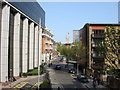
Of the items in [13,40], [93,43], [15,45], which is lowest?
[15,45]

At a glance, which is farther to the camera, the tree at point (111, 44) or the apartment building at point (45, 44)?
the apartment building at point (45, 44)

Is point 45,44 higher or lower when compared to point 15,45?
higher

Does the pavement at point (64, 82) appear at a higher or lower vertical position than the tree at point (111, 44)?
lower

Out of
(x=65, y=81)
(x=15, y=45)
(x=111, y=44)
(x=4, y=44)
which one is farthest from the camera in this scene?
(x=15, y=45)

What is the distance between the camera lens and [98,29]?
53.7m

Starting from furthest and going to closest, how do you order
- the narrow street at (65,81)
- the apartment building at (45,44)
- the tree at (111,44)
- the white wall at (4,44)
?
the apartment building at (45,44) → the white wall at (4,44) → the narrow street at (65,81) → the tree at (111,44)

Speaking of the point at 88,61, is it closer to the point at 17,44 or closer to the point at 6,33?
the point at 17,44

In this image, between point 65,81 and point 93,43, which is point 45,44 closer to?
point 93,43

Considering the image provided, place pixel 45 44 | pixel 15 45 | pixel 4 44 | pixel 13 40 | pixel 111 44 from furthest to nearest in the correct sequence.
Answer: pixel 45 44 < pixel 15 45 < pixel 13 40 < pixel 4 44 < pixel 111 44

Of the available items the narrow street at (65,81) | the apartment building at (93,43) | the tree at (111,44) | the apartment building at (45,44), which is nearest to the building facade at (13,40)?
the narrow street at (65,81)

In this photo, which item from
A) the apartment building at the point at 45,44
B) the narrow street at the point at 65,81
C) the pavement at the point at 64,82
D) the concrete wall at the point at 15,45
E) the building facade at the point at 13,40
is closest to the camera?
the pavement at the point at 64,82

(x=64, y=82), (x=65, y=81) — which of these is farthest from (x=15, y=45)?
(x=64, y=82)

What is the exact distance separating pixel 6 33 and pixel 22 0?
14.9 m

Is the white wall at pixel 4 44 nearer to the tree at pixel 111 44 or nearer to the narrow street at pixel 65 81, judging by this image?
the narrow street at pixel 65 81
